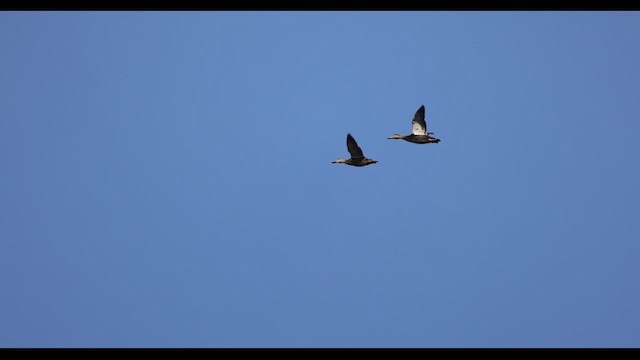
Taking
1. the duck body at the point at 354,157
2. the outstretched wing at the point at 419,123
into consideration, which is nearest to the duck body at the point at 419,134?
the outstretched wing at the point at 419,123

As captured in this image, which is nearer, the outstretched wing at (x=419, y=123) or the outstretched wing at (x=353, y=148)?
the outstretched wing at (x=353, y=148)

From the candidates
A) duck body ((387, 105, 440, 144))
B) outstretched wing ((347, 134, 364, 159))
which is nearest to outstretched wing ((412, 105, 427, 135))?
duck body ((387, 105, 440, 144))

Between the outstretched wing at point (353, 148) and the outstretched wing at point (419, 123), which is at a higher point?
the outstretched wing at point (419, 123)

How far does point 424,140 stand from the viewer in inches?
2301

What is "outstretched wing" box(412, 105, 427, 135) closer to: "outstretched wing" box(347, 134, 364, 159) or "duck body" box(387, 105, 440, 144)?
"duck body" box(387, 105, 440, 144)

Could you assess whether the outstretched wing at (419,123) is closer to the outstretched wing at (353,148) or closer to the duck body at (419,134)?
the duck body at (419,134)

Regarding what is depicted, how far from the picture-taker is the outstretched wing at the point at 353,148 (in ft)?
184

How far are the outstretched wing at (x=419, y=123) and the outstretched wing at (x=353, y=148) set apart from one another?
Result: 3306mm

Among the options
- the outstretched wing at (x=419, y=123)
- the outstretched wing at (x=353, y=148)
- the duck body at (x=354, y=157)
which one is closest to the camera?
the outstretched wing at (x=353, y=148)

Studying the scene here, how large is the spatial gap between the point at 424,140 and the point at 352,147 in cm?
424

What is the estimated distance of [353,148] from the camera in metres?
56.7

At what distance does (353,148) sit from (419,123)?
4.00 meters
